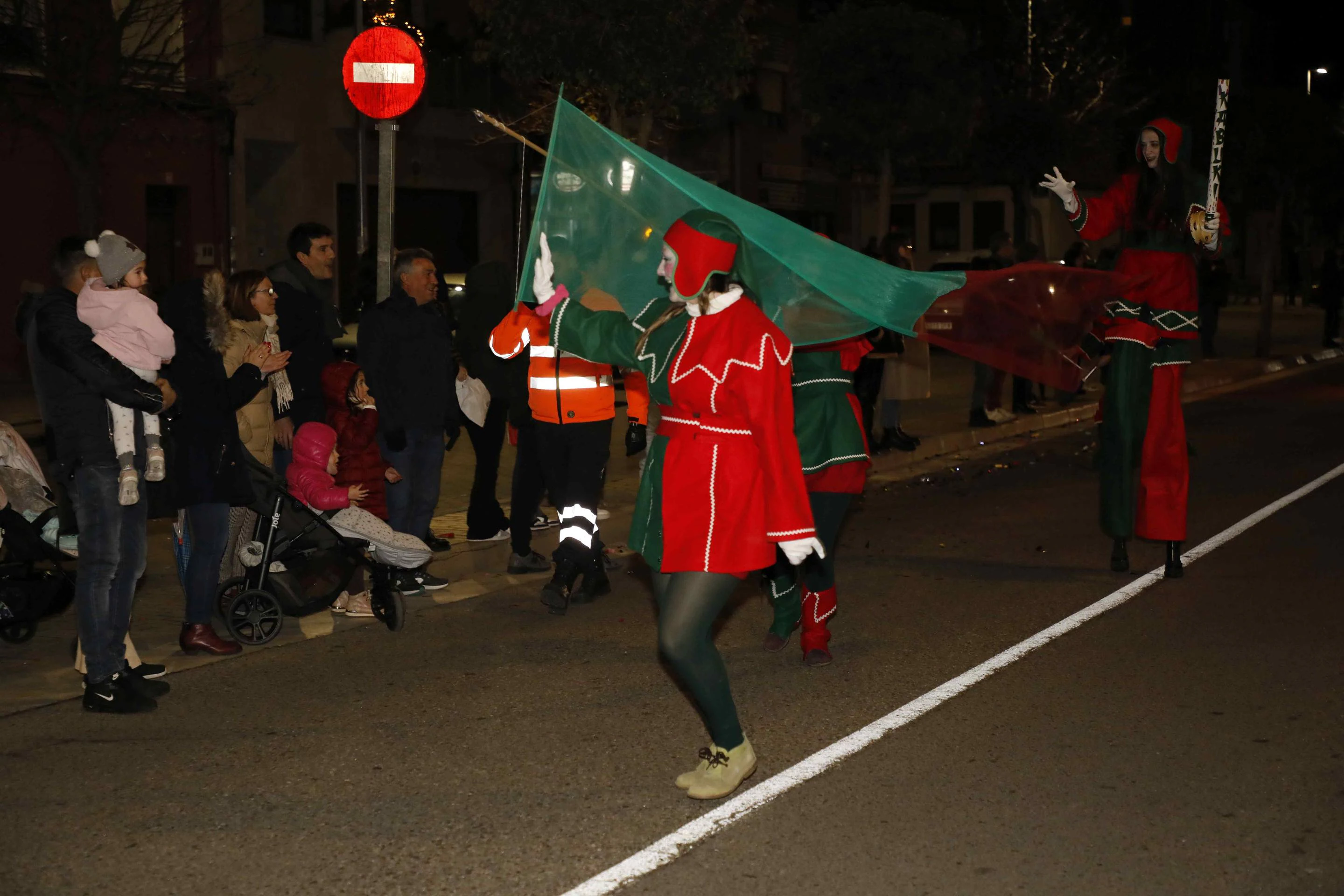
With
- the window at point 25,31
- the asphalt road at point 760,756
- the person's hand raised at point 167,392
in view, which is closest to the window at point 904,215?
the window at point 25,31

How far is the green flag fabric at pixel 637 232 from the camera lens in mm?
5570

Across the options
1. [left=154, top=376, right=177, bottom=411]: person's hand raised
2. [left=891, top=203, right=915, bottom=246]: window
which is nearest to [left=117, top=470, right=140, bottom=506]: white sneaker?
[left=154, top=376, right=177, bottom=411]: person's hand raised

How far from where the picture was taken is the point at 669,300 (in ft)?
17.4

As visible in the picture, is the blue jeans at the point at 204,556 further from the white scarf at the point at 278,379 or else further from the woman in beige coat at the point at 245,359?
the white scarf at the point at 278,379

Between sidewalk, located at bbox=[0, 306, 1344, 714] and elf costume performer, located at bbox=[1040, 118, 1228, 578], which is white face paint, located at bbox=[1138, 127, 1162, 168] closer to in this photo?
elf costume performer, located at bbox=[1040, 118, 1228, 578]

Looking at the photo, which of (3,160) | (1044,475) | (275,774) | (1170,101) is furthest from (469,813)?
(1170,101)

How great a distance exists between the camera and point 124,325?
20.1 ft

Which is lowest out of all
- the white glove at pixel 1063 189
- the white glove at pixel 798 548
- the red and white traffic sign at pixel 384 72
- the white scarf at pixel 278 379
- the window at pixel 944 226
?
the white glove at pixel 798 548


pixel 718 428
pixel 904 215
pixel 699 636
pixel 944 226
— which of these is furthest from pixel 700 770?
pixel 904 215

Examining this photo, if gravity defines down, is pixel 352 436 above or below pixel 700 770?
above

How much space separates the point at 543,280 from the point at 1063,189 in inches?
156

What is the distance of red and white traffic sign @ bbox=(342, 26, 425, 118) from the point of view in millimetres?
10602

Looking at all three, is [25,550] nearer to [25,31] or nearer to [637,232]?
[637,232]

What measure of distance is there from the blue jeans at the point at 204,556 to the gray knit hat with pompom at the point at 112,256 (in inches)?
48.1
